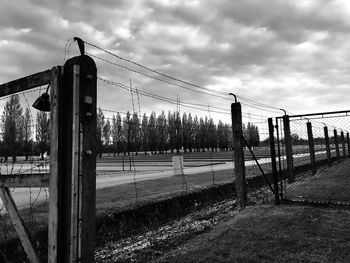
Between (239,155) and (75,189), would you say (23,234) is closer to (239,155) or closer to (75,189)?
(75,189)

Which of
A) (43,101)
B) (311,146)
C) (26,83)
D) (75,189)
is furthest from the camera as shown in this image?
(311,146)

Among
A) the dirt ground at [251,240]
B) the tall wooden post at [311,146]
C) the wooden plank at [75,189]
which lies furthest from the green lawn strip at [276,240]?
the tall wooden post at [311,146]

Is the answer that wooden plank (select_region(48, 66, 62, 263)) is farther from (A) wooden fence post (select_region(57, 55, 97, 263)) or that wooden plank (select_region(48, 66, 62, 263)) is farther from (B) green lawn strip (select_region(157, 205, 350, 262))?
(B) green lawn strip (select_region(157, 205, 350, 262))

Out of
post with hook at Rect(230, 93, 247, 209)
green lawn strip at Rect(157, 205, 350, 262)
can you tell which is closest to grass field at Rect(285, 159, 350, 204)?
post with hook at Rect(230, 93, 247, 209)

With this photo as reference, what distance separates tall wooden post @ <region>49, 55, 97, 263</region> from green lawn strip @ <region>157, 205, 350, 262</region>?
6.07ft

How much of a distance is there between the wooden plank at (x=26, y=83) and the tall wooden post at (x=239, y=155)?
626 centimetres

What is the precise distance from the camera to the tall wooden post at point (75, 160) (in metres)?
3.59

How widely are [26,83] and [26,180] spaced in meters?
1.11

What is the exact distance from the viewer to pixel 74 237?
3.57m

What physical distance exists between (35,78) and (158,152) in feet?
273

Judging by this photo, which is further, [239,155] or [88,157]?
[239,155]

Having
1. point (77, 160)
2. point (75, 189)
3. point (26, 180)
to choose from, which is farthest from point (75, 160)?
point (26, 180)

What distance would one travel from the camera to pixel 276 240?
5.57 metres

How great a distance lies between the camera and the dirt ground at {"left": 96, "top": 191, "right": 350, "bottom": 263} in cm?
497
